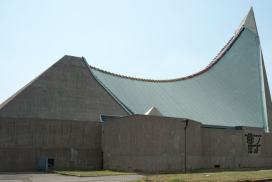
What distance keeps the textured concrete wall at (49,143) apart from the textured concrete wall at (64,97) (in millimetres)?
739

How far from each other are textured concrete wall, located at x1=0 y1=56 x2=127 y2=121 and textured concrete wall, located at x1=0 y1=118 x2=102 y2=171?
0.74 meters

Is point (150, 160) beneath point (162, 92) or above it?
beneath

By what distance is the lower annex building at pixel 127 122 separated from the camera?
1039 inches

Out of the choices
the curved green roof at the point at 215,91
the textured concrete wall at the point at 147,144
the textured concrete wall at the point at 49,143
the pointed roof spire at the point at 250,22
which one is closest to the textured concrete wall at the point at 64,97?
the textured concrete wall at the point at 49,143

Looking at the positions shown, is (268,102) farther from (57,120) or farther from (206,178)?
(206,178)

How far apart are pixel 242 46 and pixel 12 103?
3545 cm

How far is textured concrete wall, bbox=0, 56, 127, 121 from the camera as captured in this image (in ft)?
92.6

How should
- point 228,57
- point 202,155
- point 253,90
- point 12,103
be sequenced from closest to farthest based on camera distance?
point 12,103 < point 202,155 < point 253,90 < point 228,57

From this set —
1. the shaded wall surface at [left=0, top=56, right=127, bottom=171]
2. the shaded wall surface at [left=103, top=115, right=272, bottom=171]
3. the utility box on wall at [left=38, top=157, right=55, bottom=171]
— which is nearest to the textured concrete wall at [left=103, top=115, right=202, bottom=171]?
the shaded wall surface at [left=103, top=115, right=272, bottom=171]

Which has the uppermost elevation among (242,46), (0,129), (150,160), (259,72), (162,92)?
(242,46)

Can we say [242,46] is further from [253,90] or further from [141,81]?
[141,81]

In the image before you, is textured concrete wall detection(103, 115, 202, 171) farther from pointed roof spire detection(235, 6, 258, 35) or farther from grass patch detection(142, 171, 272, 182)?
pointed roof spire detection(235, 6, 258, 35)

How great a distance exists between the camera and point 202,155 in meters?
30.5

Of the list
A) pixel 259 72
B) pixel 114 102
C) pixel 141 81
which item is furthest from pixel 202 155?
pixel 259 72
